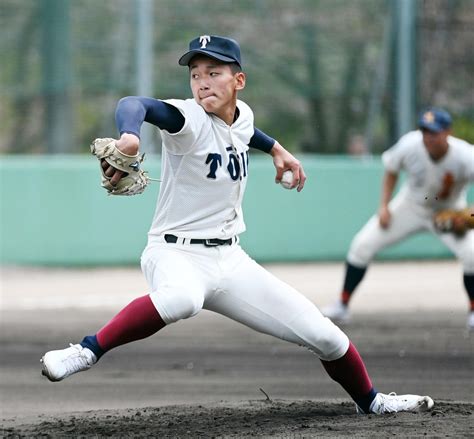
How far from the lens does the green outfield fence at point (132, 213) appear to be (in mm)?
14617

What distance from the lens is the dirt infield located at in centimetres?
557

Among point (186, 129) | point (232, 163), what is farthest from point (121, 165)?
point (232, 163)

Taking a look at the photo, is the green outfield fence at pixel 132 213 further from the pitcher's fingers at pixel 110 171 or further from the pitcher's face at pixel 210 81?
the pitcher's fingers at pixel 110 171

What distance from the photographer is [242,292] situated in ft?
17.5

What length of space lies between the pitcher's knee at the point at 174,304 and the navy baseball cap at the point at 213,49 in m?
1.09

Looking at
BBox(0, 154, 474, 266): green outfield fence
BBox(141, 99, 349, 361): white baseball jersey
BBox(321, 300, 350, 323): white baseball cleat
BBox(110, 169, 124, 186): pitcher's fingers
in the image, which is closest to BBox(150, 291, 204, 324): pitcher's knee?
BBox(141, 99, 349, 361): white baseball jersey

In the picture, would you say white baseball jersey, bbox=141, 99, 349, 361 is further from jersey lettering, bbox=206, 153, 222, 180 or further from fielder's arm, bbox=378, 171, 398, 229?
fielder's arm, bbox=378, 171, 398, 229

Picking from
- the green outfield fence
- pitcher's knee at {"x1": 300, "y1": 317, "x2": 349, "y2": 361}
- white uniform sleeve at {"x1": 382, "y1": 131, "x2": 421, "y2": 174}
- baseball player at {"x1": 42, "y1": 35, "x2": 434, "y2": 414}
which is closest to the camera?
baseball player at {"x1": 42, "y1": 35, "x2": 434, "y2": 414}

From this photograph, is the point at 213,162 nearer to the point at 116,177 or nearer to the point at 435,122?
the point at 116,177

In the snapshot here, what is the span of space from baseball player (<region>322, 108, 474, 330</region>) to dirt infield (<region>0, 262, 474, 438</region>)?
0.47 meters

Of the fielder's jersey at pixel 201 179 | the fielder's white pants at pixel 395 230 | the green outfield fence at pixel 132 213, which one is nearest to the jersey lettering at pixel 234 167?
the fielder's jersey at pixel 201 179

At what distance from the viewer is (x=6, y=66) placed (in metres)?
14.1

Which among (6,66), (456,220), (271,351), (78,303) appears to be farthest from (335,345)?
(6,66)

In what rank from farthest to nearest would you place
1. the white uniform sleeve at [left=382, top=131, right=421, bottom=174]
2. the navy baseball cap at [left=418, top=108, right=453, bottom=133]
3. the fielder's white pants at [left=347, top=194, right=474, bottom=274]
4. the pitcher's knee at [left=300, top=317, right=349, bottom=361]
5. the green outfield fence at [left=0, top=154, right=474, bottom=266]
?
the green outfield fence at [left=0, top=154, right=474, bottom=266] < the fielder's white pants at [left=347, top=194, right=474, bottom=274] < the white uniform sleeve at [left=382, top=131, right=421, bottom=174] < the navy baseball cap at [left=418, top=108, right=453, bottom=133] < the pitcher's knee at [left=300, top=317, right=349, bottom=361]
